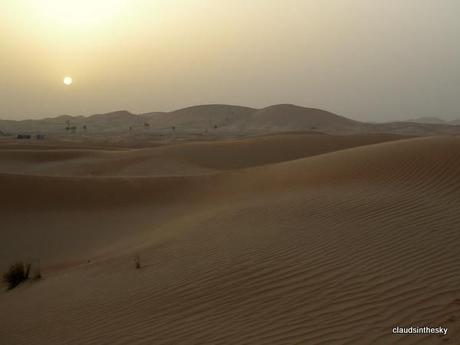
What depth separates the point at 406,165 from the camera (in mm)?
11016

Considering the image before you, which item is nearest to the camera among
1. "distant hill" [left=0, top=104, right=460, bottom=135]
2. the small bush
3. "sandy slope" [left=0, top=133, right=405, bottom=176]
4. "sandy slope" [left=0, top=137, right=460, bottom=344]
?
"sandy slope" [left=0, top=137, right=460, bottom=344]

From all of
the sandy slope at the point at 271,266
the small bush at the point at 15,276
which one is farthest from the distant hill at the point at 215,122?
the small bush at the point at 15,276

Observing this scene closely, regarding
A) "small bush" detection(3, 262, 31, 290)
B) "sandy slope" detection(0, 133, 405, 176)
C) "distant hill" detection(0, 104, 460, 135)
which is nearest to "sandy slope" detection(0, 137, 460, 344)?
"small bush" detection(3, 262, 31, 290)

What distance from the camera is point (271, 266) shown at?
5500 millimetres

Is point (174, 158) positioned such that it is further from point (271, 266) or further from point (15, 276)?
point (271, 266)

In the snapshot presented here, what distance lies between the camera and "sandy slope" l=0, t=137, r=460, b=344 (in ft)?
13.7

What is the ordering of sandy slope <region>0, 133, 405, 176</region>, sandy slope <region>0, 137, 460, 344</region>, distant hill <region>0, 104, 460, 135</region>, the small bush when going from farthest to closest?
distant hill <region>0, 104, 460, 135</region> → sandy slope <region>0, 133, 405, 176</region> → the small bush → sandy slope <region>0, 137, 460, 344</region>

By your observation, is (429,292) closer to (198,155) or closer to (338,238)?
(338,238)

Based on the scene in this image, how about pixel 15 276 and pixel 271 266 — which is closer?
pixel 271 266

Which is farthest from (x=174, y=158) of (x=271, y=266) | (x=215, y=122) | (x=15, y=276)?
(x=215, y=122)

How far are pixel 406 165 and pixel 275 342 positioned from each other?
27.4 feet

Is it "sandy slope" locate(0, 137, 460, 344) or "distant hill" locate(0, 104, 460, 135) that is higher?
"distant hill" locate(0, 104, 460, 135)

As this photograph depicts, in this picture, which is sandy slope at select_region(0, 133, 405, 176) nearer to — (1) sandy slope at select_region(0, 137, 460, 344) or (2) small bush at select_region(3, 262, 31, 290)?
(1) sandy slope at select_region(0, 137, 460, 344)

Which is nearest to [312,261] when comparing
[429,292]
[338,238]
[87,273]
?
[338,238]
